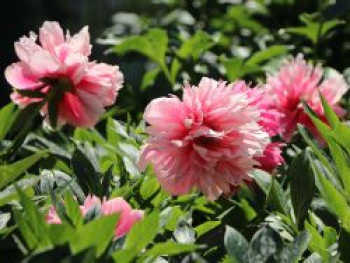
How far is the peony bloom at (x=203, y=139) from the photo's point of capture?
3.70 feet

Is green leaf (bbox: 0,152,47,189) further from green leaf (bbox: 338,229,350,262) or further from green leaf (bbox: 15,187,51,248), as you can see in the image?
green leaf (bbox: 338,229,350,262)

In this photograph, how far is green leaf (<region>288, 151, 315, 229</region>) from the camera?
121 cm

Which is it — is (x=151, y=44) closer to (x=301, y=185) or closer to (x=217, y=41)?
(x=217, y=41)

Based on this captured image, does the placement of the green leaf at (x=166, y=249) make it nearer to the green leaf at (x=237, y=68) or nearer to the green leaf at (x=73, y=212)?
the green leaf at (x=73, y=212)

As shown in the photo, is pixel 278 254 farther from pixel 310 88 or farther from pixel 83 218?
pixel 310 88

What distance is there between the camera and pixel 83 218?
0.94 m

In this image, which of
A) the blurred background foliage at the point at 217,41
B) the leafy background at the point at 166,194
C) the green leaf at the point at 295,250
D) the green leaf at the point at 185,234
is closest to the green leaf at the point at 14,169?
the leafy background at the point at 166,194

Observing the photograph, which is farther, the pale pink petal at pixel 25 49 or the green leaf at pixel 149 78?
the green leaf at pixel 149 78


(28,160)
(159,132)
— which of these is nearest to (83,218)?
(28,160)

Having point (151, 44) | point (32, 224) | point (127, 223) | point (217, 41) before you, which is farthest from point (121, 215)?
point (217, 41)

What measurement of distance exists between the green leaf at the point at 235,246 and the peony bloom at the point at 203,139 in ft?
0.70

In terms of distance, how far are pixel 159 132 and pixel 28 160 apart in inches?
8.7

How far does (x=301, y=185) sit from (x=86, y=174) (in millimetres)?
361

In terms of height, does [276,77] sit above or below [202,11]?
above
